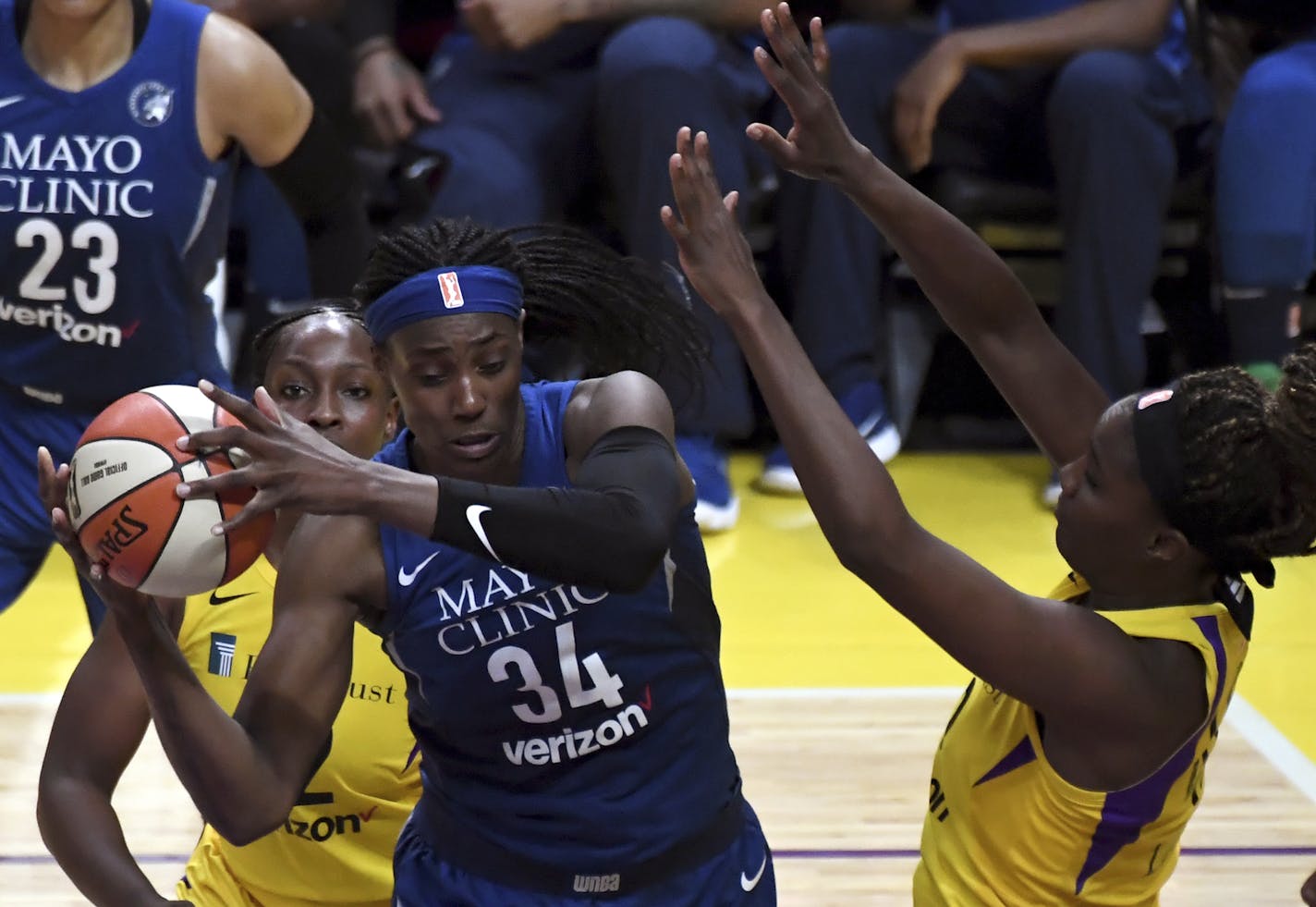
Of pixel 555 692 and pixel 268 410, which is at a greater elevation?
pixel 268 410

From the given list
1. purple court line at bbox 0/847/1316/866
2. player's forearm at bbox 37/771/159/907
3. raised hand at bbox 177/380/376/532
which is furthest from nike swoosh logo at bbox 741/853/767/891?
purple court line at bbox 0/847/1316/866

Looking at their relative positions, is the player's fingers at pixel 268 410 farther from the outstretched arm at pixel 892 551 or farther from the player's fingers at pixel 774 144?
the player's fingers at pixel 774 144

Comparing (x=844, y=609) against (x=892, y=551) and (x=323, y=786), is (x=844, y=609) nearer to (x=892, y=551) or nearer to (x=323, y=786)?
(x=323, y=786)

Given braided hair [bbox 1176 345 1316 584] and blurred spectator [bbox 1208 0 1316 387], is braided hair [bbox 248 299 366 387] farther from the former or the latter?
blurred spectator [bbox 1208 0 1316 387]

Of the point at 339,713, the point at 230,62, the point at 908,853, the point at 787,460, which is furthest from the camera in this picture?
the point at 787,460

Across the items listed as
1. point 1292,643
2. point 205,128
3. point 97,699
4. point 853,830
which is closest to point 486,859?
point 97,699

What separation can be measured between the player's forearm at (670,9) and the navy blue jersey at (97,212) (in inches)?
79.9

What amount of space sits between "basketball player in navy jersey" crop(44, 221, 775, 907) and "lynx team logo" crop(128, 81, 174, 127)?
64.3 inches

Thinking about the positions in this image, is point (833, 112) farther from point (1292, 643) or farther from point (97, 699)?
point (1292, 643)

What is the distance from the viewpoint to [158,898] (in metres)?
2.50

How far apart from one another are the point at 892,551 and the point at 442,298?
657 millimetres

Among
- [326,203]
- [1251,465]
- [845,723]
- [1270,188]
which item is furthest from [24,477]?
[1270,188]

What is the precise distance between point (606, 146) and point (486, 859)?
3.64 meters

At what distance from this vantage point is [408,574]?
7.52 ft
